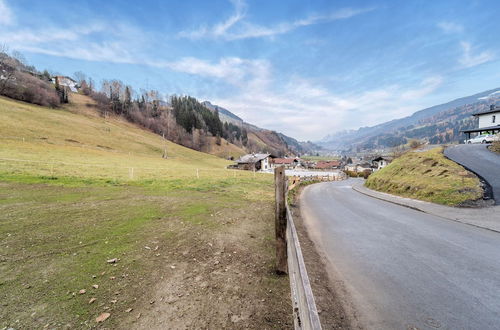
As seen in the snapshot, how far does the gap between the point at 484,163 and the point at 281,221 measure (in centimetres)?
1966

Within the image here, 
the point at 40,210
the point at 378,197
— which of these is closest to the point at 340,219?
the point at 378,197

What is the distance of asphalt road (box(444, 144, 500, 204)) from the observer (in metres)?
→ 12.1

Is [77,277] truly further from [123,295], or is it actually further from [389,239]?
[389,239]

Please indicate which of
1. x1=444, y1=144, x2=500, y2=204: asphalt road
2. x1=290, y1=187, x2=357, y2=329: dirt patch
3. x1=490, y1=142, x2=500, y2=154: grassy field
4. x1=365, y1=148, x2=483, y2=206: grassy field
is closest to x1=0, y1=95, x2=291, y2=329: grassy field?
x1=290, y1=187, x2=357, y2=329: dirt patch

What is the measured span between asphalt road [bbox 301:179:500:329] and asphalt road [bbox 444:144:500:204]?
20.6 ft

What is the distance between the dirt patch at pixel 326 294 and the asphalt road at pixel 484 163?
455 inches

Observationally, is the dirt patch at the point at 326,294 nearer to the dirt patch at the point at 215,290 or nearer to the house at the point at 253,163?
the dirt patch at the point at 215,290

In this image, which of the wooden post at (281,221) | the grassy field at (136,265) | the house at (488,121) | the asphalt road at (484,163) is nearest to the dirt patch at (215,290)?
the grassy field at (136,265)

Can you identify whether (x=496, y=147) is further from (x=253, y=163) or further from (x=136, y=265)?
(x=253, y=163)

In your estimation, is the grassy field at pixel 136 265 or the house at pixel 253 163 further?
the house at pixel 253 163

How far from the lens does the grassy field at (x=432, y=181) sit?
12.1m

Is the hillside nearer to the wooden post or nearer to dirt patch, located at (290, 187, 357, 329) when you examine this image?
dirt patch, located at (290, 187, 357, 329)

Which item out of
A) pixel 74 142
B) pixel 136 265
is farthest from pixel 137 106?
pixel 136 265

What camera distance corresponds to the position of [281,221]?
4840 millimetres
